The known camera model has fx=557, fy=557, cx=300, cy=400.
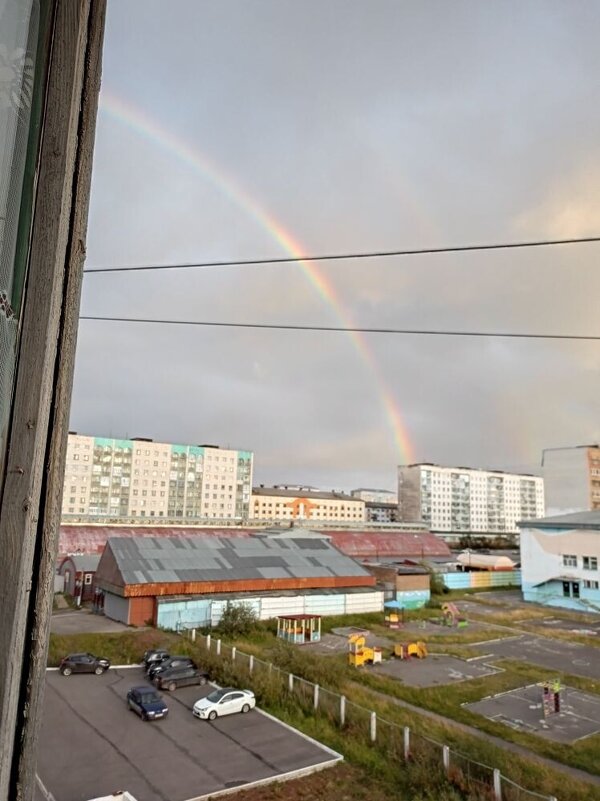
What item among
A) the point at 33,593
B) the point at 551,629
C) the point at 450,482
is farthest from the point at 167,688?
the point at 450,482

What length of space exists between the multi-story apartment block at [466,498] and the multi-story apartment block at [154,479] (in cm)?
4268

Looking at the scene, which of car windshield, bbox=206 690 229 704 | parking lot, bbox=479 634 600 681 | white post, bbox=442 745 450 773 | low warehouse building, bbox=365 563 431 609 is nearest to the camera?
white post, bbox=442 745 450 773

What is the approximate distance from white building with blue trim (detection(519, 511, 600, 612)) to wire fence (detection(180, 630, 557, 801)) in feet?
101

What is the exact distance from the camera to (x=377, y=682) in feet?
63.2

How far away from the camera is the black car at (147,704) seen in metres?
14.2

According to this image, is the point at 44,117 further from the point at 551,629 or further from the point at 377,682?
the point at 551,629

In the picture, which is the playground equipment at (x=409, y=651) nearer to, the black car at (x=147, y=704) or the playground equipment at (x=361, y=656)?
the playground equipment at (x=361, y=656)

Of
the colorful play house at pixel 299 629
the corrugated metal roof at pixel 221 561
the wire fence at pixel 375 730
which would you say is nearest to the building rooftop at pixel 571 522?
the corrugated metal roof at pixel 221 561

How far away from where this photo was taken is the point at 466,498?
429 feet

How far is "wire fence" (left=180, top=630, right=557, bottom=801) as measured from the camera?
1045 centimetres

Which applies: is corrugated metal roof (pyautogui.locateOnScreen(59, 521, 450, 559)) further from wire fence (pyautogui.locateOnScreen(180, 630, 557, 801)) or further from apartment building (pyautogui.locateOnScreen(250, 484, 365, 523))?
apartment building (pyautogui.locateOnScreen(250, 484, 365, 523))

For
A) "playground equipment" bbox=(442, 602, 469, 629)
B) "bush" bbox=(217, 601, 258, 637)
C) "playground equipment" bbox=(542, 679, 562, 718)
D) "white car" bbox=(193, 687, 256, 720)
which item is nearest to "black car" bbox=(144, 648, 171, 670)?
"white car" bbox=(193, 687, 256, 720)

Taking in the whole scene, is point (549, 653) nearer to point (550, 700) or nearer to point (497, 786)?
point (550, 700)

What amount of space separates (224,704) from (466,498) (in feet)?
407
